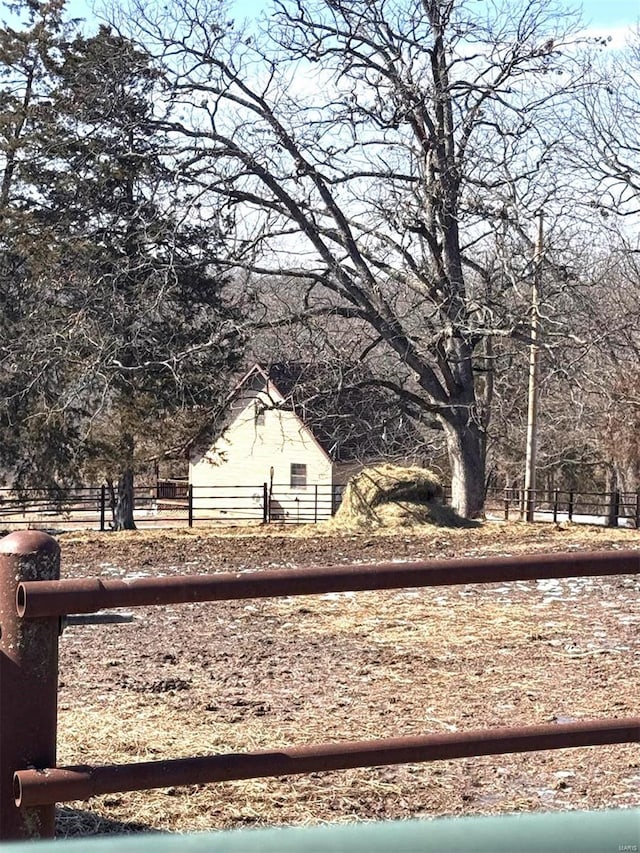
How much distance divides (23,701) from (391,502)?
635 inches

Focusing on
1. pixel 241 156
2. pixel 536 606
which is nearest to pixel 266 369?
pixel 241 156

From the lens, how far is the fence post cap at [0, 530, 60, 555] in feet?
8.21

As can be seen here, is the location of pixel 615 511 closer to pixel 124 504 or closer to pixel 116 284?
pixel 124 504

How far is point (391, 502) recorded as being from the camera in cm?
1844

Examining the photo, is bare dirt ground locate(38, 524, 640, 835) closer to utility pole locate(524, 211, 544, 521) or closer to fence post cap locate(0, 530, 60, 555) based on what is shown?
fence post cap locate(0, 530, 60, 555)

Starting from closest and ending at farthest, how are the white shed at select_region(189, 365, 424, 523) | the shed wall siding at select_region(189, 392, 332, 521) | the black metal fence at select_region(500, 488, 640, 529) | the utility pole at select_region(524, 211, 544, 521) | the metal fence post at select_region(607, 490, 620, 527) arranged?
the utility pole at select_region(524, 211, 544, 521), the metal fence post at select_region(607, 490, 620, 527), the black metal fence at select_region(500, 488, 640, 529), the white shed at select_region(189, 365, 424, 523), the shed wall siding at select_region(189, 392, 332, 521)

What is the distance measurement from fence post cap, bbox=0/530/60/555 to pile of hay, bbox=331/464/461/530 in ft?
49.4

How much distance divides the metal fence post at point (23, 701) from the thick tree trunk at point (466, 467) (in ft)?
69.9

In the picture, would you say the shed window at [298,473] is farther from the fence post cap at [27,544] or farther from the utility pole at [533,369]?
the fence post cap at [27,544]

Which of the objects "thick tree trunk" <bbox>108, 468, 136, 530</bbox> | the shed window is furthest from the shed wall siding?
"thick tree trunk" <bbox>108, 468, 136, 530</bbox>

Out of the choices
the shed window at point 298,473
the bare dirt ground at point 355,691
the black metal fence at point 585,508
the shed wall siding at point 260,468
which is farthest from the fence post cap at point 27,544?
the shed window at point 298,473

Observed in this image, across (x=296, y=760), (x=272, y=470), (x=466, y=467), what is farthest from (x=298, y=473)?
(x=296, y=760)

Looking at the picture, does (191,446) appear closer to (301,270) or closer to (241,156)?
(301,270)

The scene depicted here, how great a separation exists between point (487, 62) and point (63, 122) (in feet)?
38.9
